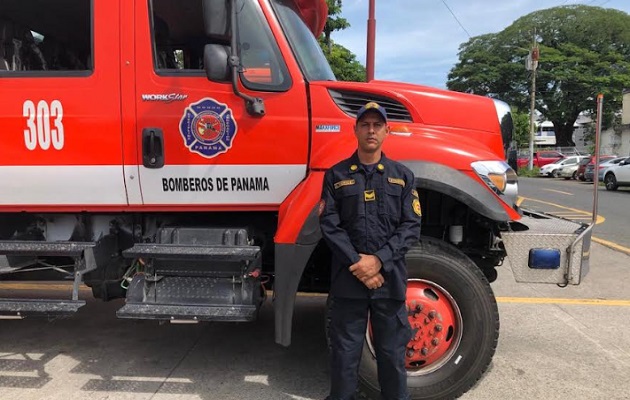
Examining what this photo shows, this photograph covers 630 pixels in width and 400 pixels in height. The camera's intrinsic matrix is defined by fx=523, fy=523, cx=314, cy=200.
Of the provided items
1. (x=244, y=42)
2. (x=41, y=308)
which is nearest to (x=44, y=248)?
(x=41, y=308)

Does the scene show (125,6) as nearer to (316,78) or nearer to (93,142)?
(93,142)

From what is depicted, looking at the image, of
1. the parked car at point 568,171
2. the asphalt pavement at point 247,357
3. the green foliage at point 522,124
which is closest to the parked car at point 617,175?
the parked car at point 568,171

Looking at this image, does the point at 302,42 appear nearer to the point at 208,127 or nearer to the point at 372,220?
the point at 208,127

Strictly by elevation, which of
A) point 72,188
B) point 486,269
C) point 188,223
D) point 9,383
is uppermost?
point 72,188

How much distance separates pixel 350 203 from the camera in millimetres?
2660

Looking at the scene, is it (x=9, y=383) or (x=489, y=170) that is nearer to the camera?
(x=489, y=170)

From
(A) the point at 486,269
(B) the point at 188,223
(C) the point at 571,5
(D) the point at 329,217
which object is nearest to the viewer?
(D) the point at 329,217

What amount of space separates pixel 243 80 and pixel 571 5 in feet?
196

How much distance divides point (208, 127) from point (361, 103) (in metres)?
0.98

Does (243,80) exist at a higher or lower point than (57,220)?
higher

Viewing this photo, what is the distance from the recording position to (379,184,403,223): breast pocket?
264cm

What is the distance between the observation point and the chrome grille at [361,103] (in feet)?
10.9

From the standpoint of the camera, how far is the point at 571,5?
53.2 metres

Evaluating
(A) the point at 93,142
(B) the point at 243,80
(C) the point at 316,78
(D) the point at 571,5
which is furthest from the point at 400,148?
(D) the point at 571,5
